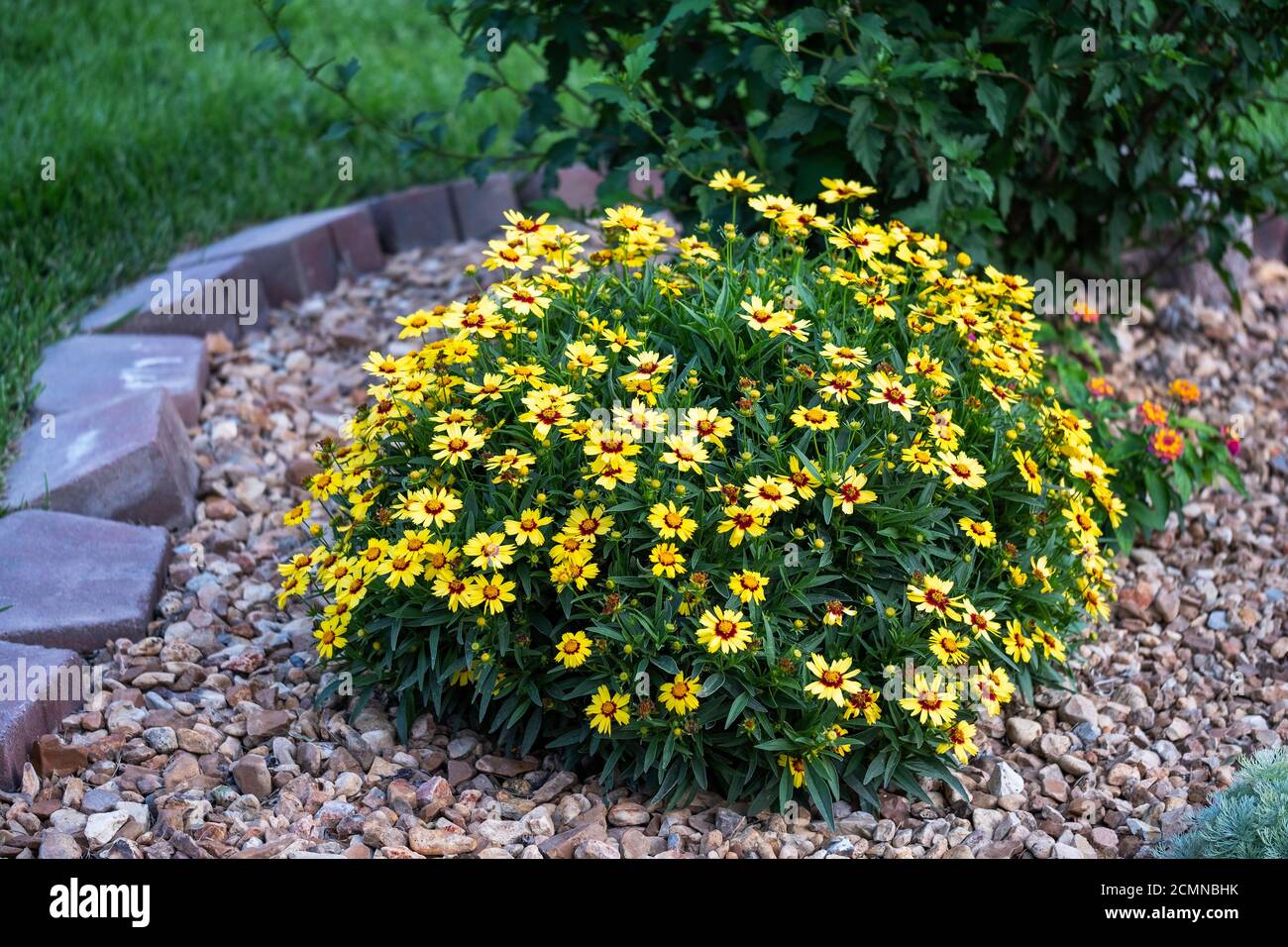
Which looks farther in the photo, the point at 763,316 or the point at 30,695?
the point at 30,695

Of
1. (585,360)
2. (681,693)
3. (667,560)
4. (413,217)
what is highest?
(413,217)

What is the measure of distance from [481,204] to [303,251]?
2.69ft

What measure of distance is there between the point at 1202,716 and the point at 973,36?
5.47ft

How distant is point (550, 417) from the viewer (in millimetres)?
2379

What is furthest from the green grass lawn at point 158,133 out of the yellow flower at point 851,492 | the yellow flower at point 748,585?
the yellow flower at point 851,492

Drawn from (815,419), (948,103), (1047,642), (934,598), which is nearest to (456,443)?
(815,419)

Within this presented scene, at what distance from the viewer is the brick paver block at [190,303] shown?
4.16 meters

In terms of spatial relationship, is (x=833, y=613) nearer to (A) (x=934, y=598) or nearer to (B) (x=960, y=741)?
(A) (x=934, y=598)

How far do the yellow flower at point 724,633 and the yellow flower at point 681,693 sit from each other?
0.07 meters

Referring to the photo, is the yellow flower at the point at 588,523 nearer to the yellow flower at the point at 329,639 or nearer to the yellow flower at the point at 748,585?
the yellow flower at the point at 748,585

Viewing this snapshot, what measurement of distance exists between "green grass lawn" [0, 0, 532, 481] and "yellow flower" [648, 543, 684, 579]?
1.95m

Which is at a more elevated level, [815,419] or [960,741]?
[815,419]

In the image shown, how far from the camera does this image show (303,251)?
465 cm

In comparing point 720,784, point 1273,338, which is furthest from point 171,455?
point 1273,338
